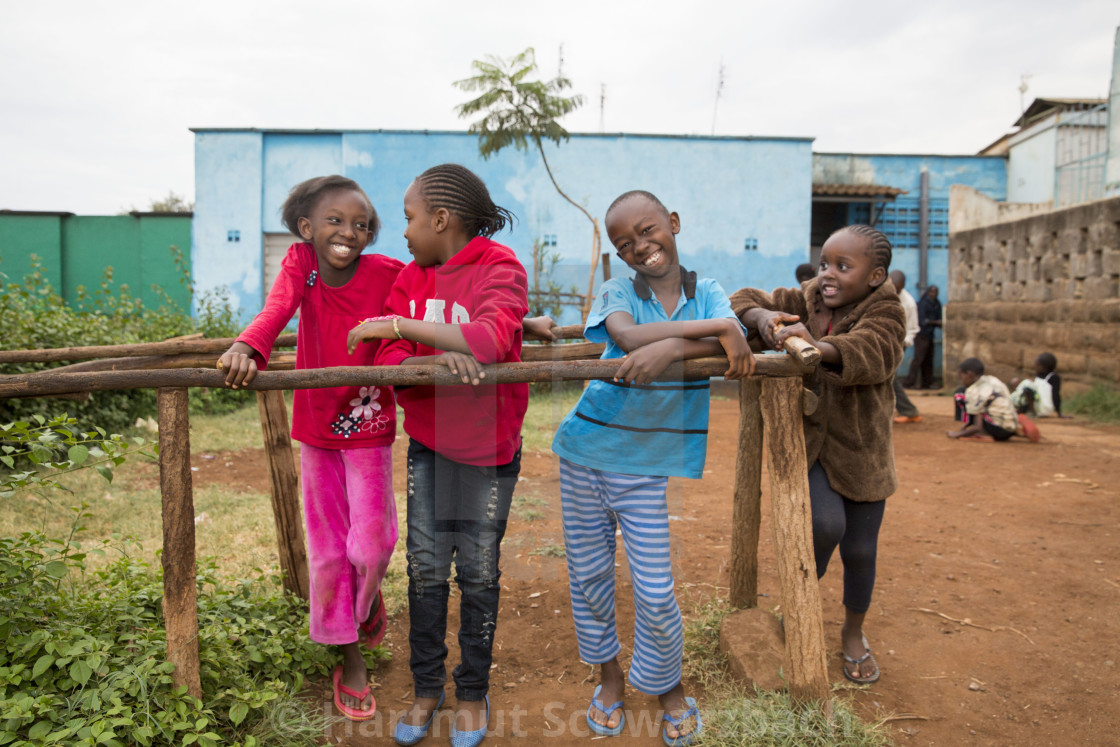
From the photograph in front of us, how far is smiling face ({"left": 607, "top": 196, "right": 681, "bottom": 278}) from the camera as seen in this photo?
7.35 feet

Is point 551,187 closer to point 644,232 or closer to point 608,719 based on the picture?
point 644,232

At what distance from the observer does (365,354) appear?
2465 mm

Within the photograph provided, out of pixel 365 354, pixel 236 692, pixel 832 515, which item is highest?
pixel 365 354

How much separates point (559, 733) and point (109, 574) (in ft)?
6.10

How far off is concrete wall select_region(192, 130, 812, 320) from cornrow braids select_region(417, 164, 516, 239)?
11.0m

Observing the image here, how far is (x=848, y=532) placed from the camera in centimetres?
264

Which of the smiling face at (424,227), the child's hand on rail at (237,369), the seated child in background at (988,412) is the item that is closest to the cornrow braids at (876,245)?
the smiling face at (424,227)

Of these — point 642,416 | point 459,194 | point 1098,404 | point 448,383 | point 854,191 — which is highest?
point 854,191

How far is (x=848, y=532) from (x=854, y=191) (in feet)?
41.5

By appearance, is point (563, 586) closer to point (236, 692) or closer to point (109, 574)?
point (236, 692)

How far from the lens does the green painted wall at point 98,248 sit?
558 inches

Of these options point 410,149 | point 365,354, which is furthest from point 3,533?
point 410,149

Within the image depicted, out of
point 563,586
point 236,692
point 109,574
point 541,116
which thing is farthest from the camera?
point 541,116

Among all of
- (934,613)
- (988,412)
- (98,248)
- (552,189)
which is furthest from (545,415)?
(98,248)
